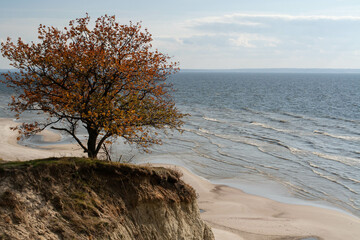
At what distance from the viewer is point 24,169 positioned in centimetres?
1284

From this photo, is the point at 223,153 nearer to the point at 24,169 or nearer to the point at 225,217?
the point at 225,217

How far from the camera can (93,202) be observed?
13664 mm

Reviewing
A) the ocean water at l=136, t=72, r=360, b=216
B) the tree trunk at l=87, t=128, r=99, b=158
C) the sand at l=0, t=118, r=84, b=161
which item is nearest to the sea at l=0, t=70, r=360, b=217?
the ocean water at l=136, t=72, r=360, b=216

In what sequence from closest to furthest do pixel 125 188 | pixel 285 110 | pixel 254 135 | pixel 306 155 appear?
pixel 125 188
pixel 306 155
pixel 254 135
pixel 285 110

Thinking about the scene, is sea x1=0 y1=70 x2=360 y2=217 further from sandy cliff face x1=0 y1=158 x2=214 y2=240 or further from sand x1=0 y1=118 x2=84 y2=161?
sand x1=0 y1=118 x2=84 y2=161

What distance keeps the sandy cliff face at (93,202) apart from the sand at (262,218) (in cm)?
729

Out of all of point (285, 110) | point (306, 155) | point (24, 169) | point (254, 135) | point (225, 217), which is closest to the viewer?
point (24, 169)

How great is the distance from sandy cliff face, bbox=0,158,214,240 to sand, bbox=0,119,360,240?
729 centimetres

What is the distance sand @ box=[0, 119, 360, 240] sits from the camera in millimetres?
23484

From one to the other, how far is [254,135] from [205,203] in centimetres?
2596

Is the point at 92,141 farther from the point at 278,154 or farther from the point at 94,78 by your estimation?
the point at 278,154

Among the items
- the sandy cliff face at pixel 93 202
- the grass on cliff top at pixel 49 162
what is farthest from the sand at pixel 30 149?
the sandy cliff face at pixel 93 202

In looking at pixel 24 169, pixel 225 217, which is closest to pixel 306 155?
pixel 225 217

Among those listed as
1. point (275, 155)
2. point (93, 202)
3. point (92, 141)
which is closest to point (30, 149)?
point (92, 141)
